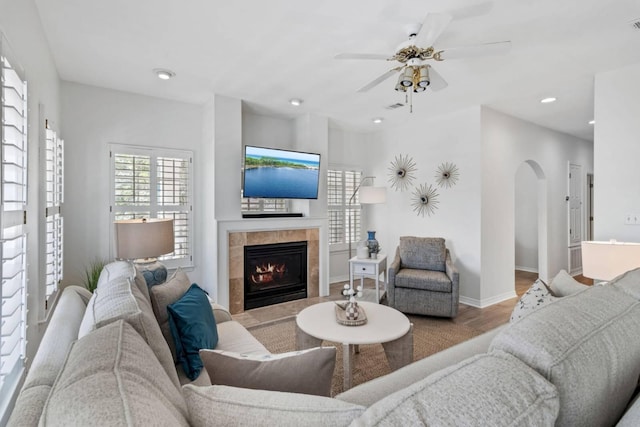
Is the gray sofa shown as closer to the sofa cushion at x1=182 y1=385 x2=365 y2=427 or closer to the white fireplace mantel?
the sofa cushion at x1=182 y1=385 x2=365 y2=427

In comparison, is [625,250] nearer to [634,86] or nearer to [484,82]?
[634,86]

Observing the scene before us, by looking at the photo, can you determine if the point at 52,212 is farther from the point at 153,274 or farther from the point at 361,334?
the point at 361,334

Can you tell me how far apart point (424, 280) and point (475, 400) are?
3228 millimetres

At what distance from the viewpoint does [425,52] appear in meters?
2.30

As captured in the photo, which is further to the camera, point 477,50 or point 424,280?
point 424,280

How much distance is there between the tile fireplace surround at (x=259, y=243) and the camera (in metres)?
3.90

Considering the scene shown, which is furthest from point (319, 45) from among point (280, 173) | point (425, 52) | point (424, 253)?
point (424, 253)

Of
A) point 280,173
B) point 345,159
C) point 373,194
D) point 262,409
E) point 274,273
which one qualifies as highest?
point 345,159

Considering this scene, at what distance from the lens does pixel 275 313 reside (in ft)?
12.8

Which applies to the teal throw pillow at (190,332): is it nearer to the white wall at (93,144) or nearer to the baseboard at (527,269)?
the white wall at (93,144)

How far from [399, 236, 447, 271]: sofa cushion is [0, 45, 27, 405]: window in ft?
12.1

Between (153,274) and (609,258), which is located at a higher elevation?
(609,258)

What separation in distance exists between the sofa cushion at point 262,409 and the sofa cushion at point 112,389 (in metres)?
0.04

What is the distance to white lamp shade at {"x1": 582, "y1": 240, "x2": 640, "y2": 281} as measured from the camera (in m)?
2.13
